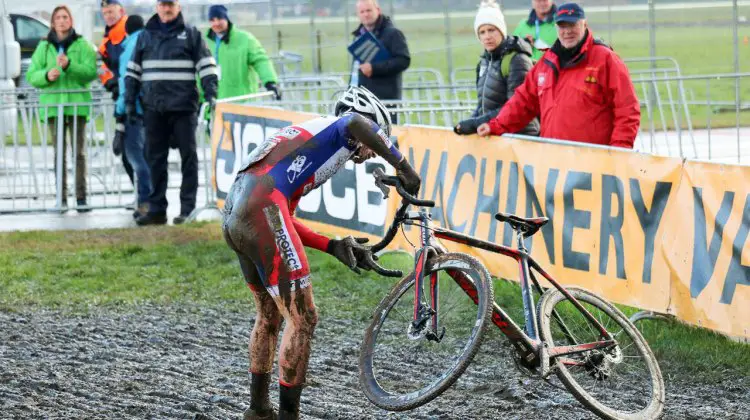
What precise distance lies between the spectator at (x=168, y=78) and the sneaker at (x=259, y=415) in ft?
24.0

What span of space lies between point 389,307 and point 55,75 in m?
9.08

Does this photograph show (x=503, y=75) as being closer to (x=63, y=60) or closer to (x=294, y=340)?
(x=294, y=340)

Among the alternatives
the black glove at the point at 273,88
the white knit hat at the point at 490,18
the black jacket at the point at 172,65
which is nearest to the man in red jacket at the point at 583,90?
the white knit hat at the point at 490,18

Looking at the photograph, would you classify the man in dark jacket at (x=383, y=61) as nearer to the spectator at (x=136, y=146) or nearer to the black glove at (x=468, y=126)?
the spectator at (x=136, y=146)

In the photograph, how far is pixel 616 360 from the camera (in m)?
6.65

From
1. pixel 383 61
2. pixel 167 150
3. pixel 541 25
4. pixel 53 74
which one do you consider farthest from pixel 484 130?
pixel 53 74

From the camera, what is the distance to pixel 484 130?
32.0ft

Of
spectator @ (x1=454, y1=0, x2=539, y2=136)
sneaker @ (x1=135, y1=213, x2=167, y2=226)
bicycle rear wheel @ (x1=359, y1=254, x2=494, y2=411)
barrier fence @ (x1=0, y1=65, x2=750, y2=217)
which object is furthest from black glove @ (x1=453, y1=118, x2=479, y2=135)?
sneaker @ (x1=135, y1=213, x2=167, y2=226)

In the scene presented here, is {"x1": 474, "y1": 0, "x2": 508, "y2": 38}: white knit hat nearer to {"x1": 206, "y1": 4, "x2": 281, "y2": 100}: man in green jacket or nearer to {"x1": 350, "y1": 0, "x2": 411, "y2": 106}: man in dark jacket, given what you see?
{"x1": 350, "y1": 0, "x2": 411, "y2": 106}: man in dark jacket

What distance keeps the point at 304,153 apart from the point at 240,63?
863 centimetres

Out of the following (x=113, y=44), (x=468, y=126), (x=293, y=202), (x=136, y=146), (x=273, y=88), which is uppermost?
(x=113, y=44)

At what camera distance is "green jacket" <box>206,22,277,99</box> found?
14672 millimetres

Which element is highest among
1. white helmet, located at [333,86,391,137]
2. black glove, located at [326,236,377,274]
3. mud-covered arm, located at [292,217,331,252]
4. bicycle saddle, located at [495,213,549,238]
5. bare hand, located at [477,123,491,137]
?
white helmet, located at [333,86,391,137]

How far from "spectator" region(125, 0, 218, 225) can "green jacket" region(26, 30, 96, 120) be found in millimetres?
1346
